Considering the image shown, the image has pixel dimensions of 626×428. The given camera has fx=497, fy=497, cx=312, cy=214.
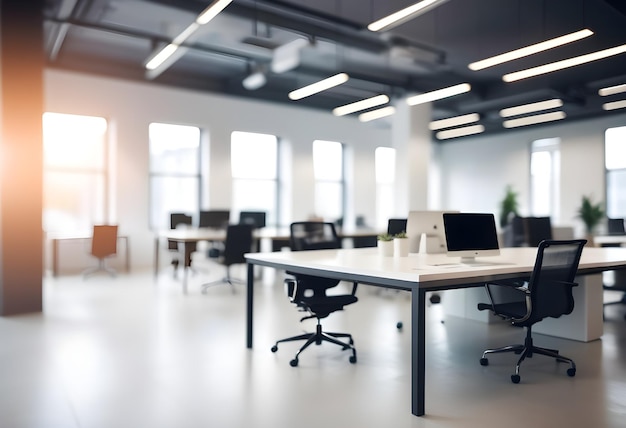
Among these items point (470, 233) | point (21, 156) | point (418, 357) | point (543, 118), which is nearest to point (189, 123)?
point (21, 156)

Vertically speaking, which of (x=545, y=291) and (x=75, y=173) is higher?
(x=75, y=173)

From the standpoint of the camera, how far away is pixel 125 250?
9.22m

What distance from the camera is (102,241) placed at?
7.98m

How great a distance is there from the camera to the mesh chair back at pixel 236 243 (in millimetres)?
6625

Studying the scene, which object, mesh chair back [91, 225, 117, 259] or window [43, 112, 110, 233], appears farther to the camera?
window [43, 112, 110, 233]

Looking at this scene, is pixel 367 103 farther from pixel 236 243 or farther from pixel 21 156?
pixel 21 156

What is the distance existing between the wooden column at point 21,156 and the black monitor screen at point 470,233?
14.0ft

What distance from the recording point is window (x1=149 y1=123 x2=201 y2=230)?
32.2 feet

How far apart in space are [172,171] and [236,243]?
4.05 m

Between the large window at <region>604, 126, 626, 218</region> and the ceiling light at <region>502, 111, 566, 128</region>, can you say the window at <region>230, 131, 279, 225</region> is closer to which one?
the ceiling light at <region>502, 111, 566, 128</region>

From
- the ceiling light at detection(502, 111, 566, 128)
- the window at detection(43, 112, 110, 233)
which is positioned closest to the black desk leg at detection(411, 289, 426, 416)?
the window at detection(43, 112, 110, 233)

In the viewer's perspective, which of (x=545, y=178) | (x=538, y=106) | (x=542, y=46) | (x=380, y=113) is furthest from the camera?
(x=545, y=178)

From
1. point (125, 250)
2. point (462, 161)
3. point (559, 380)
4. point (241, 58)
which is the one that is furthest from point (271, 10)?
point (462, 161)

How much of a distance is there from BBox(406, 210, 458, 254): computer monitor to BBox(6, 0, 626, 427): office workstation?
2.64ft
